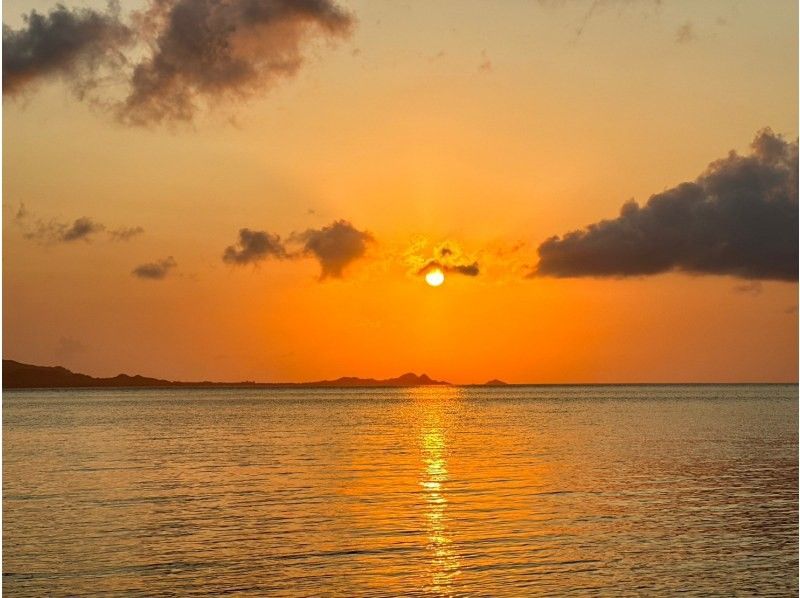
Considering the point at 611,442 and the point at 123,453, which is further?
the point at 611,442

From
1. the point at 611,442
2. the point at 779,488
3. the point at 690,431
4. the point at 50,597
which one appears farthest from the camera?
the point at 690,431

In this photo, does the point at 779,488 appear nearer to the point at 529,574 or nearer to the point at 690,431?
the point at 529,574

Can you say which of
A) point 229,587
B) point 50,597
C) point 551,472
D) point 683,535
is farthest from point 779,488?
point 50,597

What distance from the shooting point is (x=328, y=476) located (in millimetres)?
63250

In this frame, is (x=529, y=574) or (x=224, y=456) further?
(x=224, y=456)

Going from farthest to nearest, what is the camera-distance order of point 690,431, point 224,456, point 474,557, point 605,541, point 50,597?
1. point 690,431
2. point 224,456
3. point 605,541
4. point 474,557
5. point 50,597

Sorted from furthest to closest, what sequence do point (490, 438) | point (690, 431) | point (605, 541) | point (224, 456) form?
point (690, 431) → point (490, 438) → point (224, 456) → point (605, 541)

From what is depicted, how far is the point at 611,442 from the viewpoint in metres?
99.1

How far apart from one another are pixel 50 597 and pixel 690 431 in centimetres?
10234

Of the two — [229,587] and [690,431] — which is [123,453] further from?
[690,431]

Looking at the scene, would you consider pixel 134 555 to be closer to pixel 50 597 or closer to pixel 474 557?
pixel 50 597

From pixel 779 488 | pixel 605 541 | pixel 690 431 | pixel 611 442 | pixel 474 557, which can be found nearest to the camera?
pixel 474 557

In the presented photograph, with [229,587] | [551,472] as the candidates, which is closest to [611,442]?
[551,472]

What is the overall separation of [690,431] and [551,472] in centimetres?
6128
